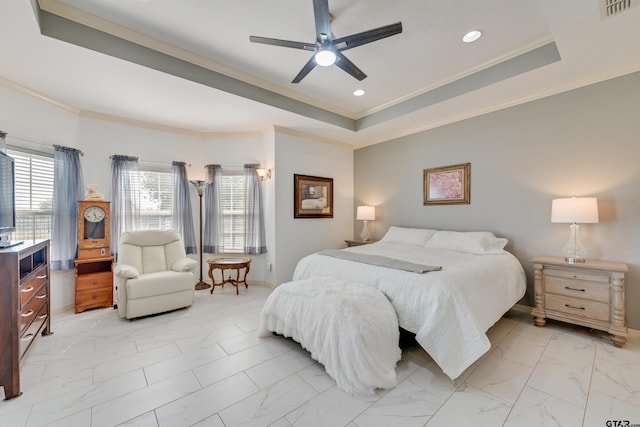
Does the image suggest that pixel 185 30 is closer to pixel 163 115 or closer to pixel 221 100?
pixel 221 100

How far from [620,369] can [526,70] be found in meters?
2.82

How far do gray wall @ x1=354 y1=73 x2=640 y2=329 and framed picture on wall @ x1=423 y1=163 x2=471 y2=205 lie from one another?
3.5 inches

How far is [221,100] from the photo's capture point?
330 cm

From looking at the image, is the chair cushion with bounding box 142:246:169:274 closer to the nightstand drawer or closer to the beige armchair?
the beige armchair

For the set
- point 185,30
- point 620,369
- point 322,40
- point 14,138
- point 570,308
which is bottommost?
point 620,369

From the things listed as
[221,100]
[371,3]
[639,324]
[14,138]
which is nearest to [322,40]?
[371,3]

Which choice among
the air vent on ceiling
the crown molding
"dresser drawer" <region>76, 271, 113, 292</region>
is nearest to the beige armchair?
"dresser drawer" <region>76, 271, 113, 292</region>

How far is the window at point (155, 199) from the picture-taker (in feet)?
13.6

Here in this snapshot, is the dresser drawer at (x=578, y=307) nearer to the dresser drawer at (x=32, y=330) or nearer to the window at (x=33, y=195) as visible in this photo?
the dresser drawer at (x=32, y=330)

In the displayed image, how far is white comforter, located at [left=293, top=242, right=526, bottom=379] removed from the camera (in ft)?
6.34

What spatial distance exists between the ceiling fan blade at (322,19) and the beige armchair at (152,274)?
3.15 metres

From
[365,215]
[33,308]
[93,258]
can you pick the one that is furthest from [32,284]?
[365,215]

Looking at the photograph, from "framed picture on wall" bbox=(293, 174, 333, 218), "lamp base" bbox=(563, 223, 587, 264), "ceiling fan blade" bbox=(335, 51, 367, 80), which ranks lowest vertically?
"lamp base" bbox=(563, 223, 587, 264)

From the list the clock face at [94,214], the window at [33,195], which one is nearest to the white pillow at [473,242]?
the clock face at [94,214]
